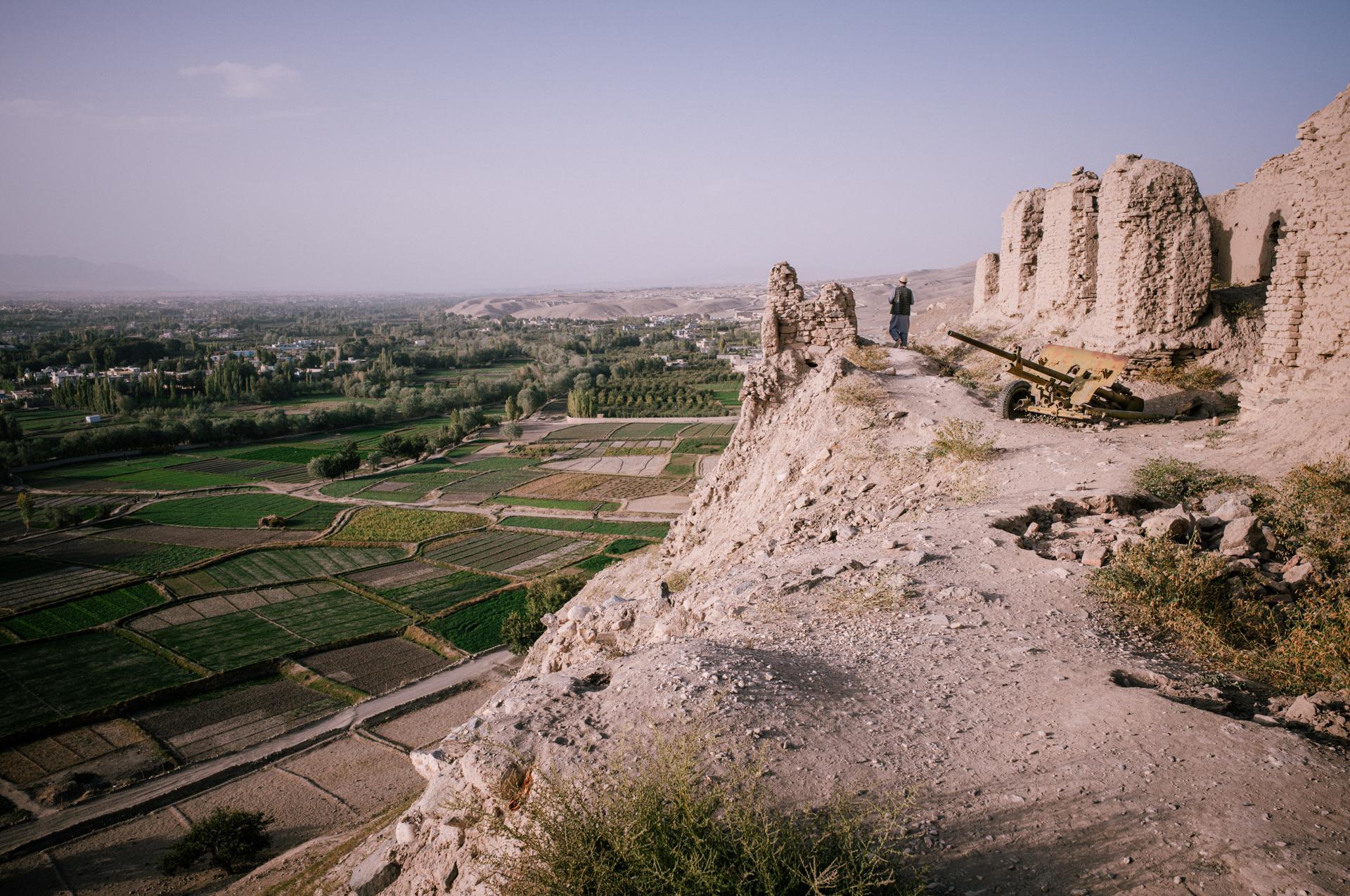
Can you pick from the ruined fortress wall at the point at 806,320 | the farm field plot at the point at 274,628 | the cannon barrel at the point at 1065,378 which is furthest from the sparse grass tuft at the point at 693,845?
the farm field plot at the point at 274,628

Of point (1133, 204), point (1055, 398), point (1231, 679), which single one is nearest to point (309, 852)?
point (1231, 679)

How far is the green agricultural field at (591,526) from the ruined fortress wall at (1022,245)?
22333 millimetres

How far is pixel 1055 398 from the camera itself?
44.1ft

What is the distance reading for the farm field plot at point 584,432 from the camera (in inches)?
2630

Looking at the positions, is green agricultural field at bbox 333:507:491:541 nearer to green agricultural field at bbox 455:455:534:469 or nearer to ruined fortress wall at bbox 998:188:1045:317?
green agricultural field at bbox 455:455:534:469

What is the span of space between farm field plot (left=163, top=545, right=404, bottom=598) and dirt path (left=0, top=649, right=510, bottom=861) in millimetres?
14323

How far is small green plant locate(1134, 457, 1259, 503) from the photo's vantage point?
29.6ft

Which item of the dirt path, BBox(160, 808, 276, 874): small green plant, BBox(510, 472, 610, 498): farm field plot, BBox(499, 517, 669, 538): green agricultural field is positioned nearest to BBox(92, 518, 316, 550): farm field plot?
BBox(499, 517, 669, 538): green agricultural field

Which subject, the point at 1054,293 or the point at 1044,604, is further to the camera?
the point at 1054,293

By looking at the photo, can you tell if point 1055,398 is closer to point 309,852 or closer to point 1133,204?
point 1133,204

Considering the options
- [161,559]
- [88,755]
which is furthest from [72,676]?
[161,559]

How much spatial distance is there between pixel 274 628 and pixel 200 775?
1034 cm

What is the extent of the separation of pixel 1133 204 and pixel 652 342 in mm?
124265

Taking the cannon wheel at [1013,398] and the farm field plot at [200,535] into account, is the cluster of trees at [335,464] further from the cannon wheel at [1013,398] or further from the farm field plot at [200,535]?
the cannon wheel at [1013,398]
